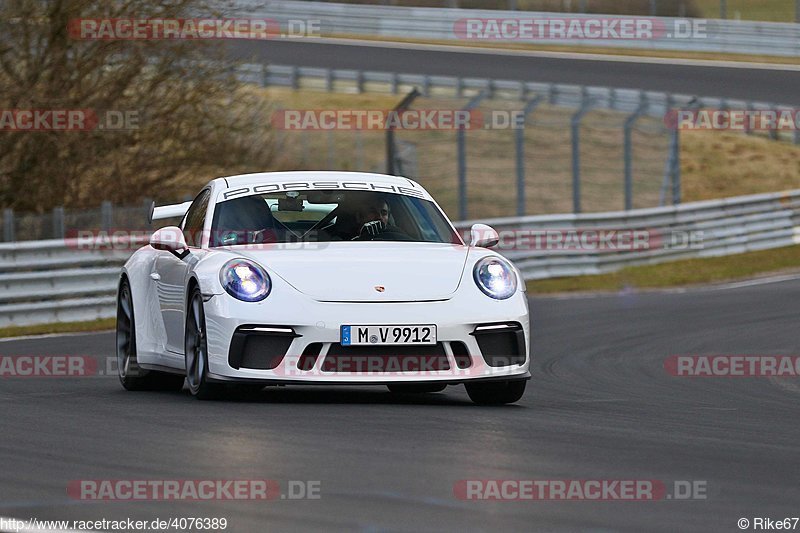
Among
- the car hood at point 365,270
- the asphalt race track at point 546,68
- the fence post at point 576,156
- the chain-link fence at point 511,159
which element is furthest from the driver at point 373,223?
the asphalt race track at point 546,68

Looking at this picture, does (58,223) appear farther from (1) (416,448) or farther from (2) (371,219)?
(1) (416,448)

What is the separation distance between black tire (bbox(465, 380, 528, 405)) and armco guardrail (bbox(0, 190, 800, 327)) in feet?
30.4

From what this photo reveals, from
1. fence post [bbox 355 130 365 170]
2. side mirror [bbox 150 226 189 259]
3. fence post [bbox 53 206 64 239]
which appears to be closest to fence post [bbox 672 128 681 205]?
fence post [bbox 355 130 365 170]

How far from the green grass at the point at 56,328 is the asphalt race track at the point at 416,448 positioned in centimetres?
560

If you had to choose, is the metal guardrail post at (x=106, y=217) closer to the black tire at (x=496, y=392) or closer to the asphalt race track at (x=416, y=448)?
the asphalt race track at (x=416, y=448)

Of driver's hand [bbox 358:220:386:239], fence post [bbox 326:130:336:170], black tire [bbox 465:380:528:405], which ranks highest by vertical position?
driver's hand [bbox 358:220:386:239]

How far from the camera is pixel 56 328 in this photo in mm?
17375

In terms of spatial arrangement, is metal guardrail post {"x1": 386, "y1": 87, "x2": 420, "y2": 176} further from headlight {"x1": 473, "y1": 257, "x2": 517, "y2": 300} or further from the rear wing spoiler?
headlight {"x1": 473, "y1": 257, "x2": 517, "y2": 300}

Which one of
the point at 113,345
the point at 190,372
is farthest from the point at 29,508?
the point at 113,345

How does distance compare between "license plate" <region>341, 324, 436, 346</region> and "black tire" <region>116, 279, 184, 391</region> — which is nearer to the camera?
"license plate" <region>341, 324, 436, 346</region>

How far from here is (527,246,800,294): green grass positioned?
23.0 m

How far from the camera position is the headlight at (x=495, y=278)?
29.7 ft

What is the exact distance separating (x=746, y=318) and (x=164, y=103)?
339 inches

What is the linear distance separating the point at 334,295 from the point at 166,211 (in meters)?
2.33
